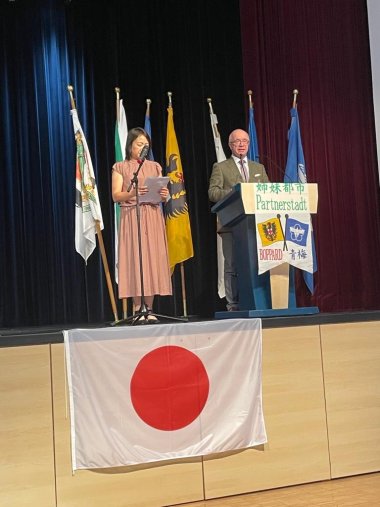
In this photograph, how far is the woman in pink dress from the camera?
13.2ft

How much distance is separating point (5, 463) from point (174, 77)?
3.87 metres

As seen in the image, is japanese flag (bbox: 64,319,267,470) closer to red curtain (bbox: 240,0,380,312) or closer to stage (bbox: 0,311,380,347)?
stage (bbox: 0,311,380,347)

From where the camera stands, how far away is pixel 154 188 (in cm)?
381

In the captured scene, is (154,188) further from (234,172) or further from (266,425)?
(266,425)

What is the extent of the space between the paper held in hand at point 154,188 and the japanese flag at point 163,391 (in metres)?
0.84

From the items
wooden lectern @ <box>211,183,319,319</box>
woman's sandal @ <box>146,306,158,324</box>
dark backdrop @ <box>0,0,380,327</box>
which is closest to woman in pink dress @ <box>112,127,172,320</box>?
woman's sandal @ <box>146,306,158,324</box>

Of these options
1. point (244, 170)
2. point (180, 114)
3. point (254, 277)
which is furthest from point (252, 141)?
point (254, 277)

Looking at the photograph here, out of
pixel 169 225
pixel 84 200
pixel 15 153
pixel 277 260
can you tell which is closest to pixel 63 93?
pixel 15 153

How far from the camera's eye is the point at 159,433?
324cm

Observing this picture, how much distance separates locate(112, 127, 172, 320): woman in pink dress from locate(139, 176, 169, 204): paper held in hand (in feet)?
0.40

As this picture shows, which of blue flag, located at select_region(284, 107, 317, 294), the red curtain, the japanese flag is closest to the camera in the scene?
the japanese flag

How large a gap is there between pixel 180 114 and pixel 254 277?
2.52 meters

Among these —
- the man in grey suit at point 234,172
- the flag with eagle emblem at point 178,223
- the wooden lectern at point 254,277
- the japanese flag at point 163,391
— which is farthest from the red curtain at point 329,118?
the japanese flag at point 163,391

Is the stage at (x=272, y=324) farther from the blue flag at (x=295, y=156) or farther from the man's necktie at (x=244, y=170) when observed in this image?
the blue flag at (x=295, y=156)
